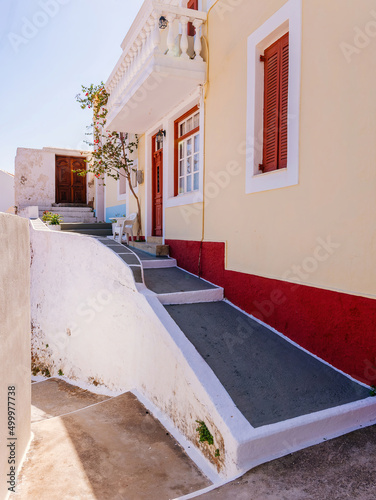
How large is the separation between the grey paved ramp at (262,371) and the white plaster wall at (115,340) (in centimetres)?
19

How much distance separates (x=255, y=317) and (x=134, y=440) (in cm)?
216

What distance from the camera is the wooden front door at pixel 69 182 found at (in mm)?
15531

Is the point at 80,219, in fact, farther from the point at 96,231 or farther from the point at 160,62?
the point at 160,62

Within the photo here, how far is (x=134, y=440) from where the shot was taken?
11.9 feet

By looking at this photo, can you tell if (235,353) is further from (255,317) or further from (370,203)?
(370,203)

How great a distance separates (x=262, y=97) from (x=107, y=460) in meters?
4.64

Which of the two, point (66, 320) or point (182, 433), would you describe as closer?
point (182, 433)

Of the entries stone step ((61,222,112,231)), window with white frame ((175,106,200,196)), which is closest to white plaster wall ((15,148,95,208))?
stone step ((61,222,112,231))

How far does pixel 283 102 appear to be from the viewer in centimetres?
473

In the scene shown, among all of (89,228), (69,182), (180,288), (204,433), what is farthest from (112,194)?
(204,433)

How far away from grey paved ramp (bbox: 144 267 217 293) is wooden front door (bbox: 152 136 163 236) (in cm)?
235

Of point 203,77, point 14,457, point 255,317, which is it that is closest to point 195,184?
point 203,77

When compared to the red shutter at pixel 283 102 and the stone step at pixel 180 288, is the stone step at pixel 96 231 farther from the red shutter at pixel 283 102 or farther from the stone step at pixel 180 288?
the red shutter at pixel 283 102

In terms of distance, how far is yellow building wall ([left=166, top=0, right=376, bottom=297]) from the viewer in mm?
3443
